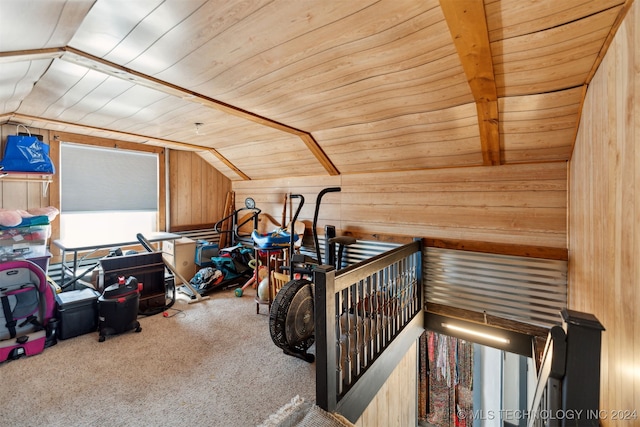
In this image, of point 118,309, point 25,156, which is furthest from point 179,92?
point 25,156

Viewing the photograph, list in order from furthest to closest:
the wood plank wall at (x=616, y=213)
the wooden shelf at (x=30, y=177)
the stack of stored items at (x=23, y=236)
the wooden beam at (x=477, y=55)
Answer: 1. the wooden shelf at (x=30, y=177)
2. the stack of stored items at (x=23, y=236)
3. the wooden beam at (x=477, y=55)
4. the wood plank wall at (x=616, y=213)

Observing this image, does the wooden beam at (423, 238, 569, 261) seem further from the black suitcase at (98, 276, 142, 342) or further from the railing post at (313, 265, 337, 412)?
the black suitcase at (98, 276, 142, 342)

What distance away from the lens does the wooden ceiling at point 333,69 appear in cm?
135

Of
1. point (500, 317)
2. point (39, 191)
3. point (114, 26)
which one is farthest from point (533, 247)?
point (39, 191)

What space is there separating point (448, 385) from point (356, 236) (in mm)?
3617

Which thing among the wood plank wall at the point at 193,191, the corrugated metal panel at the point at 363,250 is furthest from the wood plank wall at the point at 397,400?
the wood plank wall at the point at 193,191

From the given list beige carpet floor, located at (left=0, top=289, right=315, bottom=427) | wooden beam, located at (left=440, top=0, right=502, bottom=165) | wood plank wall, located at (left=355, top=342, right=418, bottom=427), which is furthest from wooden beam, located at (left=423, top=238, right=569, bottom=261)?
beige carpet floor, located at (left=0, top=289, right=315, bottom=427)

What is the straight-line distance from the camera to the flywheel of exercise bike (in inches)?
98.7

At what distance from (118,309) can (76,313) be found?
45 cm

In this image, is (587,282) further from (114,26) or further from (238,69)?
(114,26)

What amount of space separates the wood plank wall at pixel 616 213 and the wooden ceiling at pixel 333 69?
0.72 ft

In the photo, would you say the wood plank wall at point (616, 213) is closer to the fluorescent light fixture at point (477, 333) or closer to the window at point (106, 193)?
A: the fluorescent light fixture at point (477, 333)

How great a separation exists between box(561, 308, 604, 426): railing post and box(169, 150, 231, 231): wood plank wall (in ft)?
17.2

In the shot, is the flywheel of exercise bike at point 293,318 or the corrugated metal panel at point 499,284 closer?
the flywheel of exercise bike at point 293,318
